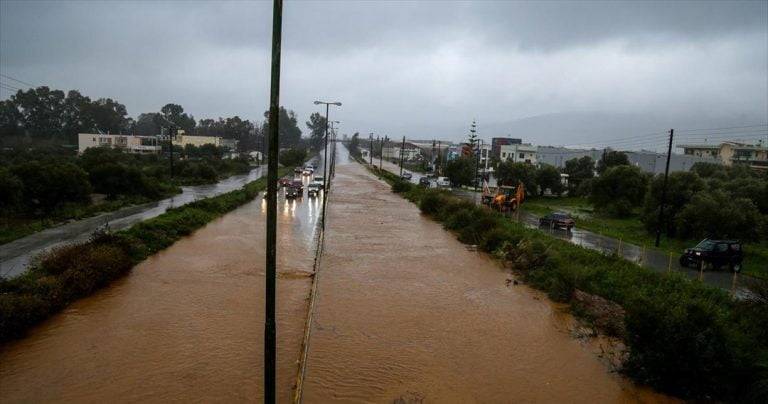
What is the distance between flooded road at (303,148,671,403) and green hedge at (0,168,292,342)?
747 centimetres

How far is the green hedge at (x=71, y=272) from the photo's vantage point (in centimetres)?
1259

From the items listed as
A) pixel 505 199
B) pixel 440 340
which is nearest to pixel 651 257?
pixel 440 340

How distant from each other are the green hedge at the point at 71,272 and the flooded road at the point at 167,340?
1.22 ft

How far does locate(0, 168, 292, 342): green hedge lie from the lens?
41.3ft

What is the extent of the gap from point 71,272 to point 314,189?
32222 mm

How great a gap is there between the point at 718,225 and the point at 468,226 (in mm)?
12721

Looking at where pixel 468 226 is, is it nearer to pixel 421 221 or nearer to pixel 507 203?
pixel 421 221

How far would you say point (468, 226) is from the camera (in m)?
28.5

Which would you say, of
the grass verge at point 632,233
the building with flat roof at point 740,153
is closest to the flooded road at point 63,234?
the grass verge at point 632,233

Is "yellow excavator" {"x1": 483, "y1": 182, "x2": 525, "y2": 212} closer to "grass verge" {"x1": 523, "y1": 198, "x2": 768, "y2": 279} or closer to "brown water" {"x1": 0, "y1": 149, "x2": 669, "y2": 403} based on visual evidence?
"grass verge" {"x1": 523, "y1": 198, "x2": 768, "y2": 279}

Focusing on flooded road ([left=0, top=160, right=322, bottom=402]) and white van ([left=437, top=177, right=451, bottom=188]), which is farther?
white van ([left=437, top=177, right=451, bottom=188])

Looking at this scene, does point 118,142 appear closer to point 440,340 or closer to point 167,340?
point 167,340

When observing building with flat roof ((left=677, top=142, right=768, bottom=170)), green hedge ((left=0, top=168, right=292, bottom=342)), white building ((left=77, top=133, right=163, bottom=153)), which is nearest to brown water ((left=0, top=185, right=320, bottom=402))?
green hedge ((left=0, top=168, right=292, bottom=342))

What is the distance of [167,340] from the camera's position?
12367mm
